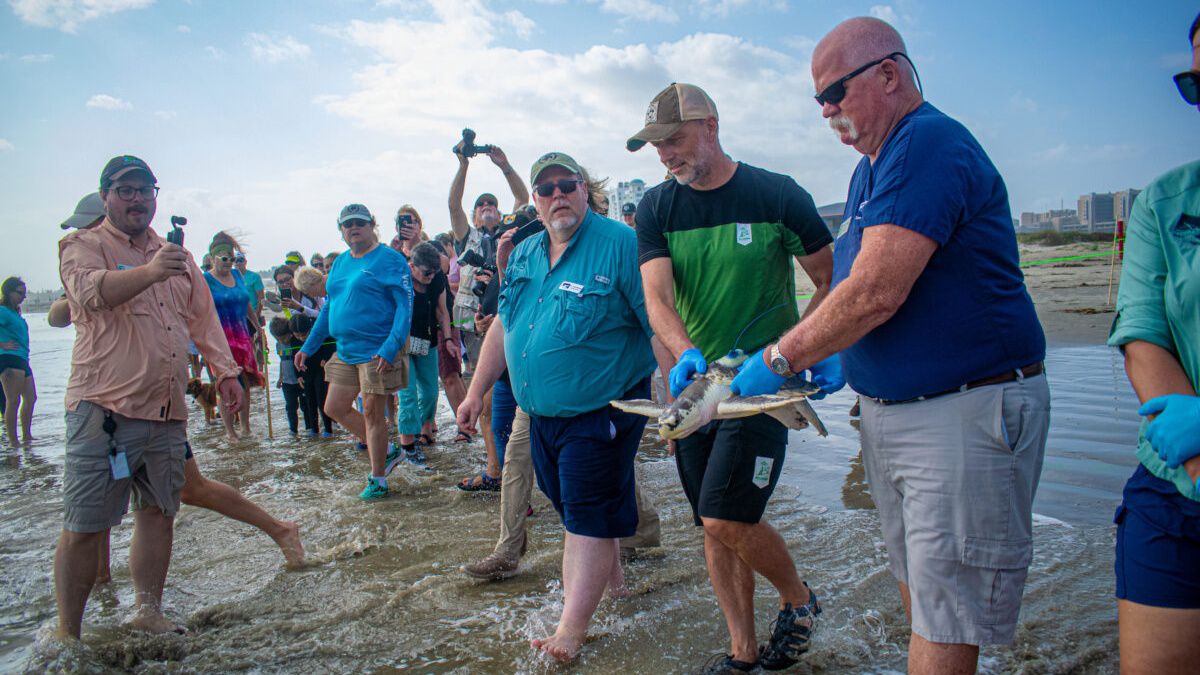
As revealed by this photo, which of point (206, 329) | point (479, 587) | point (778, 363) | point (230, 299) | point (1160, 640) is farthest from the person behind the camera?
point (230, 299)

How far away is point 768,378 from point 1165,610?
110 cm

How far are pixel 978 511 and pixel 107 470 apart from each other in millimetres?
3545

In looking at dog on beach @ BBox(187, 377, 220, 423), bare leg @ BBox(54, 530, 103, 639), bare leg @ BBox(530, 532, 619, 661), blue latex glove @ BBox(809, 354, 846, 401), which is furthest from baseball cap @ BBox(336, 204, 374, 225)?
dog on beach @ BBox(187, 377, 220, 423)

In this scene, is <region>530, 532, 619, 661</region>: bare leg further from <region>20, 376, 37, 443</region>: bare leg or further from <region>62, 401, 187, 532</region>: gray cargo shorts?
<region>20, 376, 37, 443</region>: bare leg

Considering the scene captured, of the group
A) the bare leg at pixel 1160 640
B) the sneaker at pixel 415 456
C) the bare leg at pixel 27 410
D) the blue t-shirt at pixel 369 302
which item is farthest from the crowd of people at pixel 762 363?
the bare leg at pixel 27 410

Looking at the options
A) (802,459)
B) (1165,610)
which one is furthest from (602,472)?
(802,459)

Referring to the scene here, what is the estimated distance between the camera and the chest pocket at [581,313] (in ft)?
10.2

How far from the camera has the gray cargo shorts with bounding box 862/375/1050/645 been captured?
1.88 metres

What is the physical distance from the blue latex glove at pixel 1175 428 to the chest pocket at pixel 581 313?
1.98 meters

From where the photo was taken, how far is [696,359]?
2.51 meters

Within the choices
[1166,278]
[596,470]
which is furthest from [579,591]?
[1166,278]

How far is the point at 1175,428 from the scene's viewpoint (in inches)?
62.9

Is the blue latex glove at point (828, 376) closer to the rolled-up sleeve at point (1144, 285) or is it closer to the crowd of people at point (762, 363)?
the crowd of people at point (762, 363)

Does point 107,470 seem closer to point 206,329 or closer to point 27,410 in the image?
point 206,329
